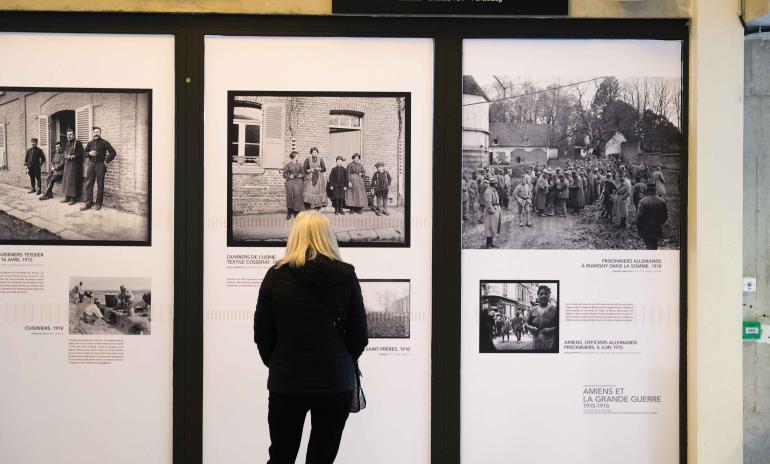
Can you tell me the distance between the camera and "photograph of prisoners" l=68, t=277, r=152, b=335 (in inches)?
163

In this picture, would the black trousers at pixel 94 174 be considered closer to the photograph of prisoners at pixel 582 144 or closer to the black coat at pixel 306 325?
the black coat at pixel 306 325

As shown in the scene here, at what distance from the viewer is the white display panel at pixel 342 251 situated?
4.15 meters

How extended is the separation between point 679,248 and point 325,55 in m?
2.48

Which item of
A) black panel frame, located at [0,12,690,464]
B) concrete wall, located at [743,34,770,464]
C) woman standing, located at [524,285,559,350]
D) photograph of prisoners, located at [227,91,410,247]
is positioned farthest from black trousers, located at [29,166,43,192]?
concrete wall, located at [743,34,770,464]

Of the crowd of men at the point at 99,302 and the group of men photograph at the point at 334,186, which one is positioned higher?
the group of men photograph at the point at 334,186

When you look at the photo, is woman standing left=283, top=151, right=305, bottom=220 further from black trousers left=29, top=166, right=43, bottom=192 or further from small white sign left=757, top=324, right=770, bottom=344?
small white sign left=757, top=324, right=770, bottom=344

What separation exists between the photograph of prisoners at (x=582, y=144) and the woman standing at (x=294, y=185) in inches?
42.8

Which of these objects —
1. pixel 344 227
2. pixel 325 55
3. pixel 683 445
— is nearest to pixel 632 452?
pixel 683 445


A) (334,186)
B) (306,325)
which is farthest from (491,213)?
(306,325)

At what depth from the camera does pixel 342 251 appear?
13.6 feet

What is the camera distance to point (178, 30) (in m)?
4.14

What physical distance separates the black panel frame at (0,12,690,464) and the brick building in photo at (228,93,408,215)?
→ 0.73 ft

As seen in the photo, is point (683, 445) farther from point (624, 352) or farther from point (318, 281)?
point (318, 281)

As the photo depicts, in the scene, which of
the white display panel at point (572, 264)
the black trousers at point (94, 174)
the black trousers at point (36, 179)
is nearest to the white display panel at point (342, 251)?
the white display panel at point (572, 264)
